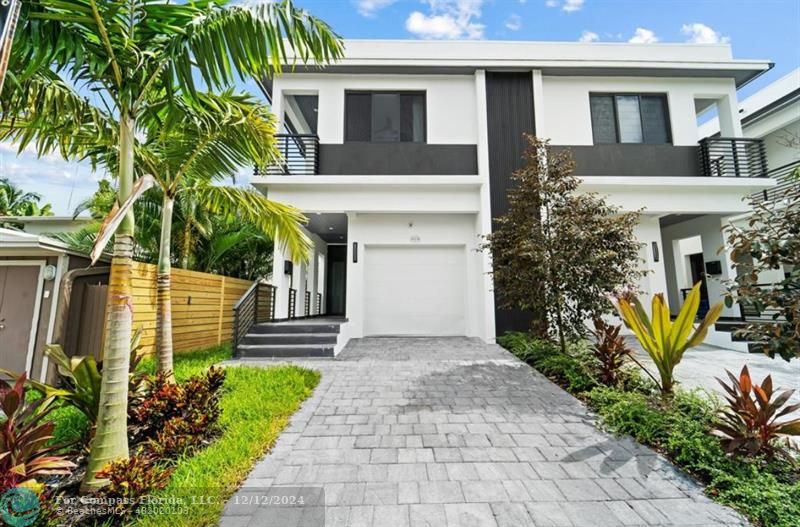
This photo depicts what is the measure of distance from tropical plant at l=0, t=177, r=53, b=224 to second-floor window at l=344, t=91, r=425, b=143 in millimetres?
17762

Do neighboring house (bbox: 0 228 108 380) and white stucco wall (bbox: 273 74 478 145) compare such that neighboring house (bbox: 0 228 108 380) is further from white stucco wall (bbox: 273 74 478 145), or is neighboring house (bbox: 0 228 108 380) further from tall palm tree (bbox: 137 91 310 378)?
white stucco wall (bbox: 273 74 478 145)

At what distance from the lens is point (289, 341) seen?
6.93m

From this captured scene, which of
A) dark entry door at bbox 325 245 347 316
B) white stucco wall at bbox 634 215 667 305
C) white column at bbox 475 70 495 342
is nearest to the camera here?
white column at bbox 475 70 495 342

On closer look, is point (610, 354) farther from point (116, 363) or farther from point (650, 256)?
point (650, 256)

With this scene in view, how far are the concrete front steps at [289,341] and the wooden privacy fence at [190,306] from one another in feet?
4.09

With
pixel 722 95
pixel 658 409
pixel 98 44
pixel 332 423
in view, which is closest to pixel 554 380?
pixel 658 409

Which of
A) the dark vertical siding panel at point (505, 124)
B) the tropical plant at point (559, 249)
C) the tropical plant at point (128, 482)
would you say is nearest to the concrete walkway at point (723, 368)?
the tropical plant at point (559, 249)

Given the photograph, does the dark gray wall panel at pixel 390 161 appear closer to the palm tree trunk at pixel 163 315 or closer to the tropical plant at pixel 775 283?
the palm tree trunk at pixel 163 315

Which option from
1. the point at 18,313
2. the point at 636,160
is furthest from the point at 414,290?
the point at 18,313

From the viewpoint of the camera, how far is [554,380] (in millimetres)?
5125

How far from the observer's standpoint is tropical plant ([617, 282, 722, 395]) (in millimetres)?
3705

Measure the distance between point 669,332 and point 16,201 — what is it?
2594 cm

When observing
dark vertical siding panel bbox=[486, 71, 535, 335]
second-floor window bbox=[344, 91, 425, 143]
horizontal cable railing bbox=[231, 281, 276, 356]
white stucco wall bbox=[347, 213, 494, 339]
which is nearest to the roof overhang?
dark vertical siding panel bbox=[486, 71, 535, 335]

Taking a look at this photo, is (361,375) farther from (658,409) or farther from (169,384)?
(658,409)
